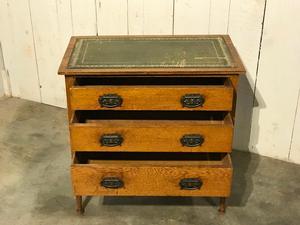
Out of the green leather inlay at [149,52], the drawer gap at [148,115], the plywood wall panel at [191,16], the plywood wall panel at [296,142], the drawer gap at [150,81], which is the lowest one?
the plywood wall panel at [296,142]

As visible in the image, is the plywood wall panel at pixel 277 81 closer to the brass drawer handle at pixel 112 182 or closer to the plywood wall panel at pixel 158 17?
the plywood wall panel at pixel 158 17

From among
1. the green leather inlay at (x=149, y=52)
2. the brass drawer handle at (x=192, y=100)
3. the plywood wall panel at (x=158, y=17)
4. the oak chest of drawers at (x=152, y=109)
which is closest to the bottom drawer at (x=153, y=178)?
the oak chest of drawers at (x=152, y=109)

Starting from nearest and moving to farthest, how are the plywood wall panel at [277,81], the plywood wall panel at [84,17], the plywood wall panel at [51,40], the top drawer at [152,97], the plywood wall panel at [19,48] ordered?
the top drawer at [152,97]
the plywood wall panel at [277,81]
the plywood wall panel at [84,17]
the plywood wall panel at [51,40]
the plywood wall panel at [19,48]

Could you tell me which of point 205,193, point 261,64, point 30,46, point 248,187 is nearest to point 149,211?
point 205,193

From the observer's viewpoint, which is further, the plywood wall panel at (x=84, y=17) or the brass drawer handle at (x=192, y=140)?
the plywood wall panel at (x=84, y=17)

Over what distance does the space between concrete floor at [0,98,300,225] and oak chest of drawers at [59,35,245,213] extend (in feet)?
0.31

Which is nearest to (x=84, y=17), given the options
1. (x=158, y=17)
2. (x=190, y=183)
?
(x=158, y=17)

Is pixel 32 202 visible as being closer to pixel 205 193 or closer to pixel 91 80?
pixel 91 80

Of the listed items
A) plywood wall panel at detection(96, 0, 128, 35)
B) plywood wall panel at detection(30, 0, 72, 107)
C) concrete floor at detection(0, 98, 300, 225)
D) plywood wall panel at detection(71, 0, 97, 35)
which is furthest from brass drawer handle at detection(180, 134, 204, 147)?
plywood wall panel at detection(30, 0, 72, 107)

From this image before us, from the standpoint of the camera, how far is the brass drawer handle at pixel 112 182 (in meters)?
1.74

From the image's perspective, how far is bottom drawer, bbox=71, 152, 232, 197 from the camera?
1.72m

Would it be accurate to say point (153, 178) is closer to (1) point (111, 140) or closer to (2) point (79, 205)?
(1) point (111, 140)

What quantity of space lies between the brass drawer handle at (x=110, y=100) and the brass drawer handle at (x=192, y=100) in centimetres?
22

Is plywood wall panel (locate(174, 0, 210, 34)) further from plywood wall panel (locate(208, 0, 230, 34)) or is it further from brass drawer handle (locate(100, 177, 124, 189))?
brass drawer handle (locate(100, 177, 124, 189))
